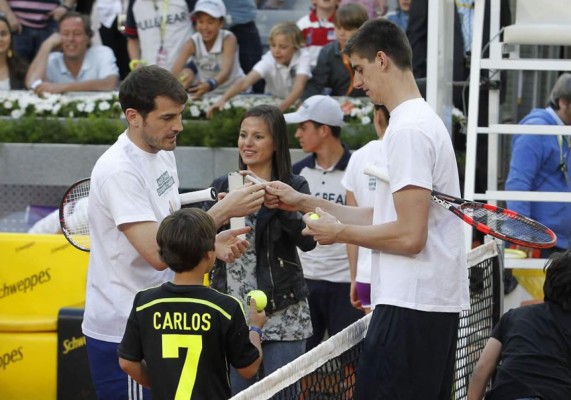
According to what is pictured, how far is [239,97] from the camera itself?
33.6ft

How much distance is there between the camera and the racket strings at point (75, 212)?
5.09 meters

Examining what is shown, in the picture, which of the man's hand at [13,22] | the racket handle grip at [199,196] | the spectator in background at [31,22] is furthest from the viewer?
the spectator in background at [31,22]

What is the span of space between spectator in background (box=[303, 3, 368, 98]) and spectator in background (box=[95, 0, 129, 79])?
230cm

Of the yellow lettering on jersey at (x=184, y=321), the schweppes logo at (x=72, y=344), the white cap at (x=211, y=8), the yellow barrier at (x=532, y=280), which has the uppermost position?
the white cap at (x=211, y=8)

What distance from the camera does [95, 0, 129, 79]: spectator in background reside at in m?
11.3

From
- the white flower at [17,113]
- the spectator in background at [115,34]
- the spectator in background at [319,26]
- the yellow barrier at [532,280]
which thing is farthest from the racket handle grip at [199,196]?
the spectator in background at [115,34]

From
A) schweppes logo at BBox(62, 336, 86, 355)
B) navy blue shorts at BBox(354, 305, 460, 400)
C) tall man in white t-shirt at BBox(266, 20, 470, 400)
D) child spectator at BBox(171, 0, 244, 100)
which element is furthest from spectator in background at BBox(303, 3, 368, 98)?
navy blue shorts at BBox(354, 305, 460, 400)

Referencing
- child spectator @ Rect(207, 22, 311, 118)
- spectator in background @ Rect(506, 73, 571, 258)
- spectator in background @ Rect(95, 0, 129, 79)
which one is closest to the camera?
spectator in background @ Rect(506, 73, 571, 258)

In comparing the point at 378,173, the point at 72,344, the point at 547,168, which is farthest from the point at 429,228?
the point at 547,168

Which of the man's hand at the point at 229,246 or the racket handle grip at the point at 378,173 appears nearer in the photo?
the racket handle grip at the point at 378,173

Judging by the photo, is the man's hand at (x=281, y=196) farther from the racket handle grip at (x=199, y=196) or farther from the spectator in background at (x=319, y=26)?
the spectator in background at (x=319, y=26)

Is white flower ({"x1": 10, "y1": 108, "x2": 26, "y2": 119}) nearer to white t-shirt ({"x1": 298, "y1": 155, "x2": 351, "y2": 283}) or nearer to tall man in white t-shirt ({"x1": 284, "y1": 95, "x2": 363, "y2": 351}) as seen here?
tall man in white t-shirt ({"x1": 284, "y1": 95, "x2": 363, "y2": 351})

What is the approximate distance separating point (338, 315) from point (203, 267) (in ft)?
10.1

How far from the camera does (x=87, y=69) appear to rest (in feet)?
35.7
